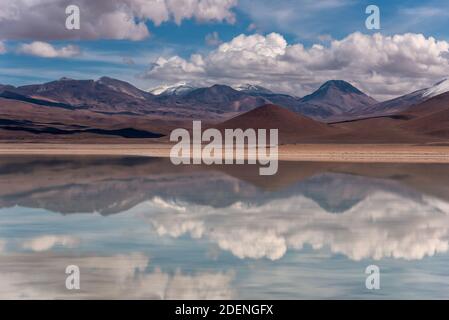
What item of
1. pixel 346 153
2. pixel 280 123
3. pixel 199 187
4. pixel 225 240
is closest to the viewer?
pixel 225 240

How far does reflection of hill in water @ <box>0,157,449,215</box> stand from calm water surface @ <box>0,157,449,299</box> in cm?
9

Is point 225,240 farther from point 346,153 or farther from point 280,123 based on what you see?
point 280,123

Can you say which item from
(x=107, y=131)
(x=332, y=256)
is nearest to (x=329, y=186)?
(x=332, y=256)

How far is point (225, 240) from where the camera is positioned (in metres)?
15.9

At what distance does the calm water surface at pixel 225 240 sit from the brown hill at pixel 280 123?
134023 millimetres

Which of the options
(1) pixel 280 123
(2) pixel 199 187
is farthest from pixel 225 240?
(1) pixel 280 123

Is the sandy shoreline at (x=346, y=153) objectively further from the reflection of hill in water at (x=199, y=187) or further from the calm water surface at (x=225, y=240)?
the calm water surface at (x=225, y=240)

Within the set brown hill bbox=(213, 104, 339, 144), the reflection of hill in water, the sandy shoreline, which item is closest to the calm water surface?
the reflection of hill in water

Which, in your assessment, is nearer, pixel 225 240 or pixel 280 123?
pixel 225 240

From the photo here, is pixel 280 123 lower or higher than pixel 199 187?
higher

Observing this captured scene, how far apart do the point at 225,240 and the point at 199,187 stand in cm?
1362

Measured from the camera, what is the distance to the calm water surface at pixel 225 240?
11.6 metres
